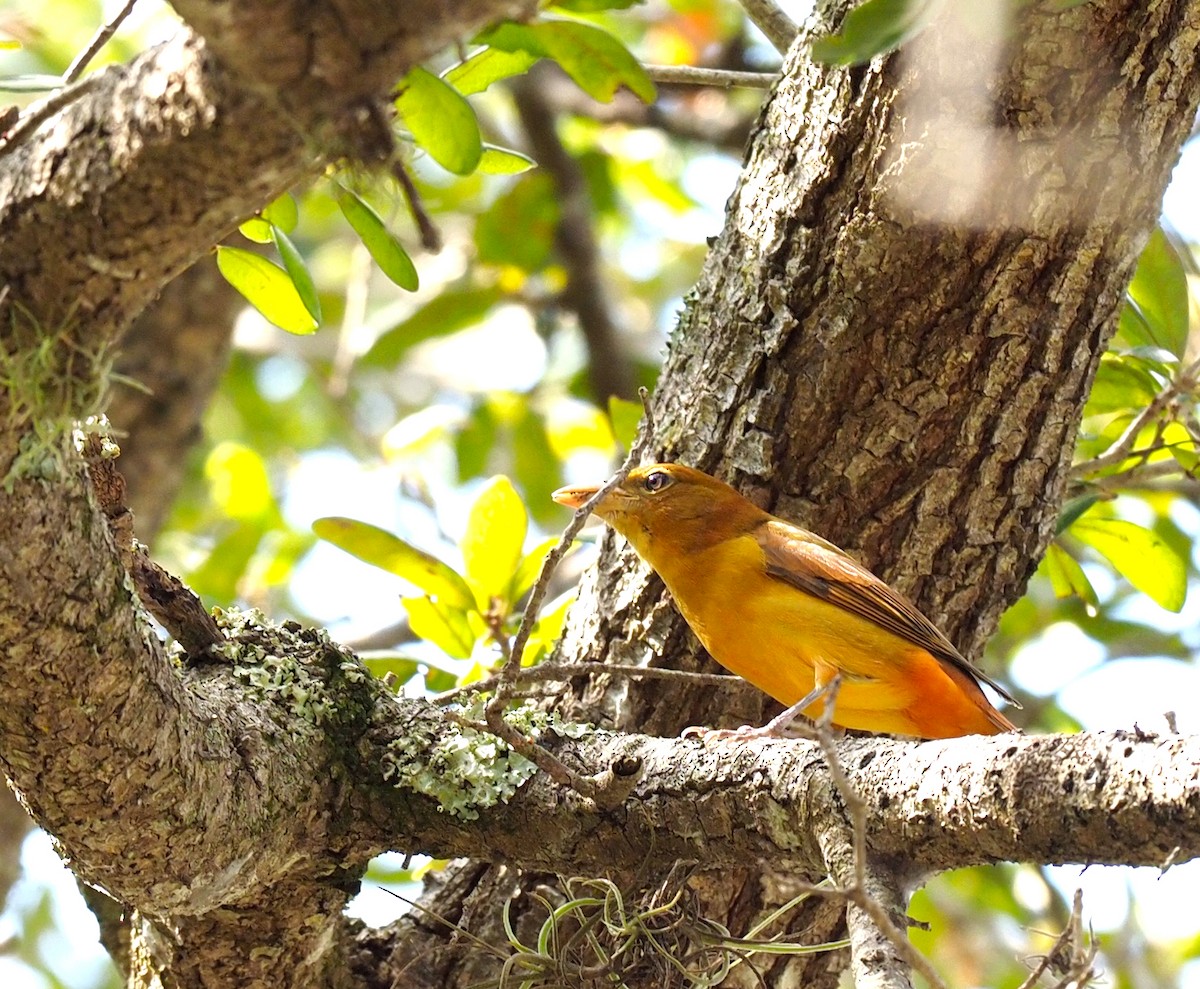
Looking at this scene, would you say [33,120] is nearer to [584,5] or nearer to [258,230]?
[258,230]

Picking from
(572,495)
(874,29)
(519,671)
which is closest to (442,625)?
(572,495)

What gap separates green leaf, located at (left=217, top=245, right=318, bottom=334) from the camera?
118 inches

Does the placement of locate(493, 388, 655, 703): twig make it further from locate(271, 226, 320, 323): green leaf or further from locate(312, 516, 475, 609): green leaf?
locate(312, 516, 475, 609): green leaf

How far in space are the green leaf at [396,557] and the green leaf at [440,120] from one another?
190 cm

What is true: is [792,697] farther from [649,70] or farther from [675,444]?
[649,70]

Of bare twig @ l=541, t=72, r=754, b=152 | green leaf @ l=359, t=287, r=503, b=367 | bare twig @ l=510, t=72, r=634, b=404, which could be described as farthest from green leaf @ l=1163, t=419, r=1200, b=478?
green leaf @ l=359, t=287, r=503, b=367

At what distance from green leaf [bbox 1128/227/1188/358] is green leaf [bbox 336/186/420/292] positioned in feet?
7.47

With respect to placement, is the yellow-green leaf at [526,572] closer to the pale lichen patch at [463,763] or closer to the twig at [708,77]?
the pale lichen patch at [463,763]

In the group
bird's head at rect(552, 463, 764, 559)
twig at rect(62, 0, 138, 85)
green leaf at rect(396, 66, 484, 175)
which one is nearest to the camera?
green leaf at rect(396, 66, 484, 175)

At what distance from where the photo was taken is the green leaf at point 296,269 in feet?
9.29

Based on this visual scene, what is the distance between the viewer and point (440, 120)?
2.35m

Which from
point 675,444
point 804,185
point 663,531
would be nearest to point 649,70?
point 804,185

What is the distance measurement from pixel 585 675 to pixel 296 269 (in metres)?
1.28

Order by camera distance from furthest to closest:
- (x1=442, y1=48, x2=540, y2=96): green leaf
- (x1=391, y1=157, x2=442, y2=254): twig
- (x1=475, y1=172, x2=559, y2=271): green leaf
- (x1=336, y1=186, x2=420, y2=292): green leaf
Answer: (x1=475, y1=172, x2=559, y2=271): green leaf
(x1=442, y1=48, x2=540, y2=96): green leaf
(x1=336, y1=186, x2=420, y2=292): green leaf
(x1=391, y1=157, x2=442, y2=254): twig
